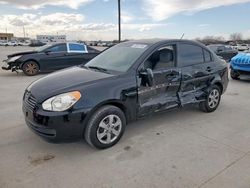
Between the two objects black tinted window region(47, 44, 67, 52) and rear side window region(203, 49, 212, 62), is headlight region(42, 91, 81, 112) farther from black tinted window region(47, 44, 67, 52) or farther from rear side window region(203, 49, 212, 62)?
black tinted window region(47, 44, 67, 52)

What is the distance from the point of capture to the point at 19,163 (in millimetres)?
3098

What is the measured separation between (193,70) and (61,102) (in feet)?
8.51

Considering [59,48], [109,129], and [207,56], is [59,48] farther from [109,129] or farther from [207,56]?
[109,129]

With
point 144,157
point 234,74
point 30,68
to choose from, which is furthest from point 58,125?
point 234,74

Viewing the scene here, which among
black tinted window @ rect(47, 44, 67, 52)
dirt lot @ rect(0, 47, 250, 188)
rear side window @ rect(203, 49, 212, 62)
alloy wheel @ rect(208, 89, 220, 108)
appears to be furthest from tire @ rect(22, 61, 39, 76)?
alloy wheel @ rect(208, 89, 220, 108)

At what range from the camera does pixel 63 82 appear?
3.47 meters

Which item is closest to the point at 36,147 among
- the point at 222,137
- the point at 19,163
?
the point at 19,163

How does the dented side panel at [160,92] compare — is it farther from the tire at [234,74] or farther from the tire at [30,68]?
the tire at [30,68]

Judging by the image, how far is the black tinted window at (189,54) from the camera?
14.4 feet

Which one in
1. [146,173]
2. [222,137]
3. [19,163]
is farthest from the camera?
[222,137]

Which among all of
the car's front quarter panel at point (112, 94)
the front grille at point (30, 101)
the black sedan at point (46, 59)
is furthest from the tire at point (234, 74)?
the front grille at point (30, 101)

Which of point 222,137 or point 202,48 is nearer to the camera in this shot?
point 222,137

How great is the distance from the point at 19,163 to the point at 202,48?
3.86m

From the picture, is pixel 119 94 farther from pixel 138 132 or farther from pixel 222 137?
pixel 222 137
